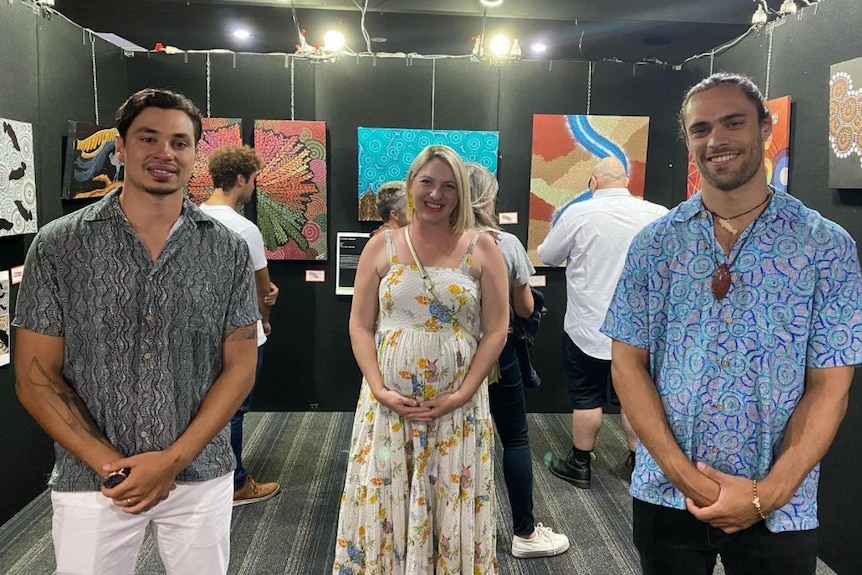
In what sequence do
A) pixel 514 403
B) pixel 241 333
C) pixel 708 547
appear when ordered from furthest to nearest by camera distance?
pixel 514 403 → pixel 241 333 → pixel 708 547

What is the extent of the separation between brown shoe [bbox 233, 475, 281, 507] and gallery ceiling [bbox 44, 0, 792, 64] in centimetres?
271

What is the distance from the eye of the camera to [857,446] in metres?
2.31

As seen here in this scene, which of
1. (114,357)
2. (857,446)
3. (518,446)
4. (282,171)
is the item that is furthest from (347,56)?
(857,446)

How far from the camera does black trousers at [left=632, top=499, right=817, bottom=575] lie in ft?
4.36

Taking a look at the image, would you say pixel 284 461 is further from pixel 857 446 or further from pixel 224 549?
pixel 857 446

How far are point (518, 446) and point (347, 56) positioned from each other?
2.81 metres

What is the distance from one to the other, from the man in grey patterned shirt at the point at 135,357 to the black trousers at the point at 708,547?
1.04 meters

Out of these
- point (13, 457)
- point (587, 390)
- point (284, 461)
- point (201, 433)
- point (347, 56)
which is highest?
point (347, 56)

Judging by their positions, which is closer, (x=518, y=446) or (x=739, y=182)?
(x=739, y=182)

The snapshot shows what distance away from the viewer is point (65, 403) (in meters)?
1.44

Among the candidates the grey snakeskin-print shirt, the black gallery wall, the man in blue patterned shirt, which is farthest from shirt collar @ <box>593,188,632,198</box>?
the grey snakeskin-print shirt

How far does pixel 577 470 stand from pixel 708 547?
192cm

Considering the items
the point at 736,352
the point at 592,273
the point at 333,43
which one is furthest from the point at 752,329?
the point at 333,43

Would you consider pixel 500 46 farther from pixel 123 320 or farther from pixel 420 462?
pixel 123 320
